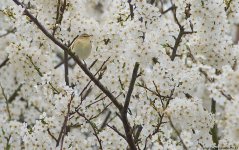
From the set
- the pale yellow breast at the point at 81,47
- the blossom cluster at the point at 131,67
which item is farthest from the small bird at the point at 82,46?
the blossom cluster at the point at 131,67

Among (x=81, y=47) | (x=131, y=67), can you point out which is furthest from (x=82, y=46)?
(x=131, y=67)

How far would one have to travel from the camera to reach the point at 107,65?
250 inches

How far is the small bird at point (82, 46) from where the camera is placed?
577 cm

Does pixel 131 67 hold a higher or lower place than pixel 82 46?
higher

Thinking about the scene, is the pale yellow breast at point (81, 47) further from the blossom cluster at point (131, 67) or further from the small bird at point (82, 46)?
the blossom cluster at point (131, 67)

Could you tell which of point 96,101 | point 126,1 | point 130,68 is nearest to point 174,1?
point 126,1

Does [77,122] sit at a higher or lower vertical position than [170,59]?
lower

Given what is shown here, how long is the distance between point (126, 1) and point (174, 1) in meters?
0.50

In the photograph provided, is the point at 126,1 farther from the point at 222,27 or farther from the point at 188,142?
the point at 188,142

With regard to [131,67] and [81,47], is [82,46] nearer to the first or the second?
[81,47]

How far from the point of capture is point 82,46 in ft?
18.9

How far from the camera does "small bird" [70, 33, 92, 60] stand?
18.9ft

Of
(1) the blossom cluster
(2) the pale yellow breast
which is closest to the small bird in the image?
(2) the pale yellow breast

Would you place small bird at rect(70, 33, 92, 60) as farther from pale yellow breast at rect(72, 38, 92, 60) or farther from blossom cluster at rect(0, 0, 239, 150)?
blossom cluster at rect(0, 0, 239, 150)
